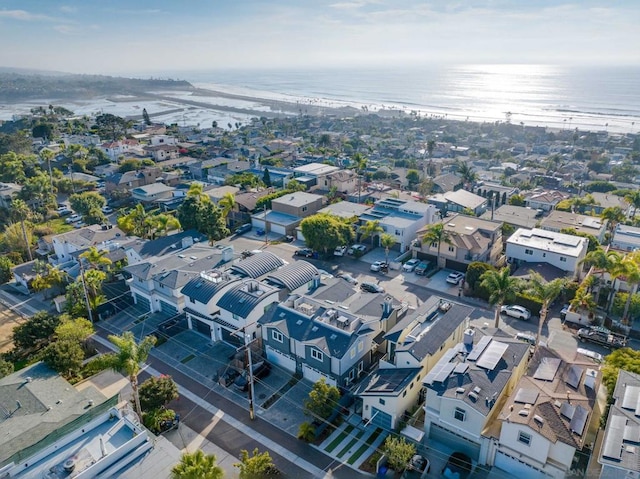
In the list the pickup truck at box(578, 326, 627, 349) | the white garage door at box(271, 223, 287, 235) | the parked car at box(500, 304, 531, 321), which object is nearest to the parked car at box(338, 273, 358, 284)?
the parked car at box(500, 304, 531, 321)

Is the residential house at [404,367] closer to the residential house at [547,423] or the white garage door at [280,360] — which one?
the residential house at [547,423]

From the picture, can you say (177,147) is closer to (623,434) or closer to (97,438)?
(97,438)

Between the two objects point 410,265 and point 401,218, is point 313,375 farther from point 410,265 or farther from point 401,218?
point 401,218

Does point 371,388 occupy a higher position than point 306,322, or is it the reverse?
point 306,322

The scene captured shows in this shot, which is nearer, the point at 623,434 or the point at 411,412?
the point at 623,434

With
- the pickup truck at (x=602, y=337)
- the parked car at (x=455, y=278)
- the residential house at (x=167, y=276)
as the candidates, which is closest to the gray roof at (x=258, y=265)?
the residential house at (x=167, y=276)

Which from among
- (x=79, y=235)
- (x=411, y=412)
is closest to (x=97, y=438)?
(x=411, y=412)
